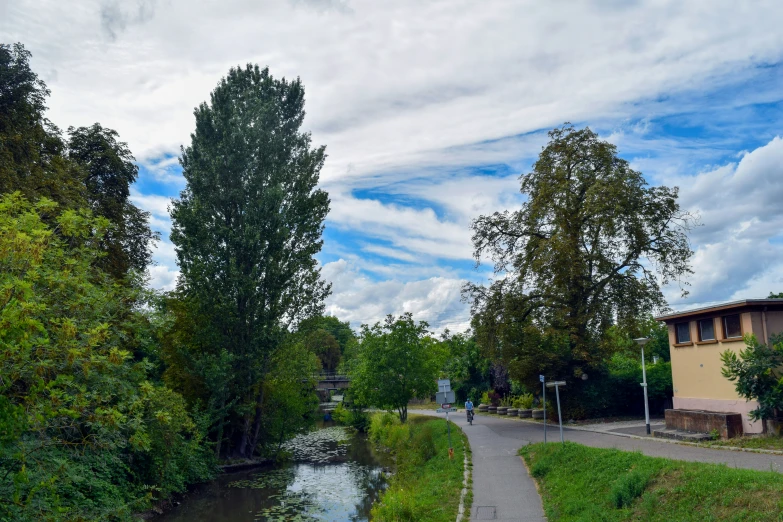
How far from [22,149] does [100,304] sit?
1185cm

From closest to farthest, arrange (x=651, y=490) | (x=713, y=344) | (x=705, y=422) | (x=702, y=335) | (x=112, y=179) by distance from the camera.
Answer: (x=651, y=490) → (x=705, y=422) → (x=713, y=344) → (x=702, y=335) → (x=112, y=179)

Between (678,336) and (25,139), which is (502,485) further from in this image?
(25,139)

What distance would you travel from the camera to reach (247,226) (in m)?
26.2

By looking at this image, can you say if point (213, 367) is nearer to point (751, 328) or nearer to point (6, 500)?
point (6, 500)

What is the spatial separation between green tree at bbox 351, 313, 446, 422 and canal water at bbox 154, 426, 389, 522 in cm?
338

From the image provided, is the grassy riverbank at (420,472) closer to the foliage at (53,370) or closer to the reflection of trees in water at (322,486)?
the reflection of trees in water at (322,486)

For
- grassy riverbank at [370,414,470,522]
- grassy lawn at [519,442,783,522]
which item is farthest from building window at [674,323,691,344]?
grassy riverbank at [370,414,470,522]

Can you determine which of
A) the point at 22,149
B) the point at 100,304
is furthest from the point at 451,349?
the point at 100,304

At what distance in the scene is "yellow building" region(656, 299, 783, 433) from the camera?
18250mm

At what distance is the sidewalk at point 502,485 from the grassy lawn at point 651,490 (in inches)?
17.2

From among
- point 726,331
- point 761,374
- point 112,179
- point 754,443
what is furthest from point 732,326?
point 112,179

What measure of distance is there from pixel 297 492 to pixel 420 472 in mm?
4793

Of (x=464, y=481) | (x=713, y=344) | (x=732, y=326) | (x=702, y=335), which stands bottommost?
(x=464, y=481)

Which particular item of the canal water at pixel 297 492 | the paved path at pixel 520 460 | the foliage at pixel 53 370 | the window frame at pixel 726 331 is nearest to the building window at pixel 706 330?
the window frame at pixel 726 331
